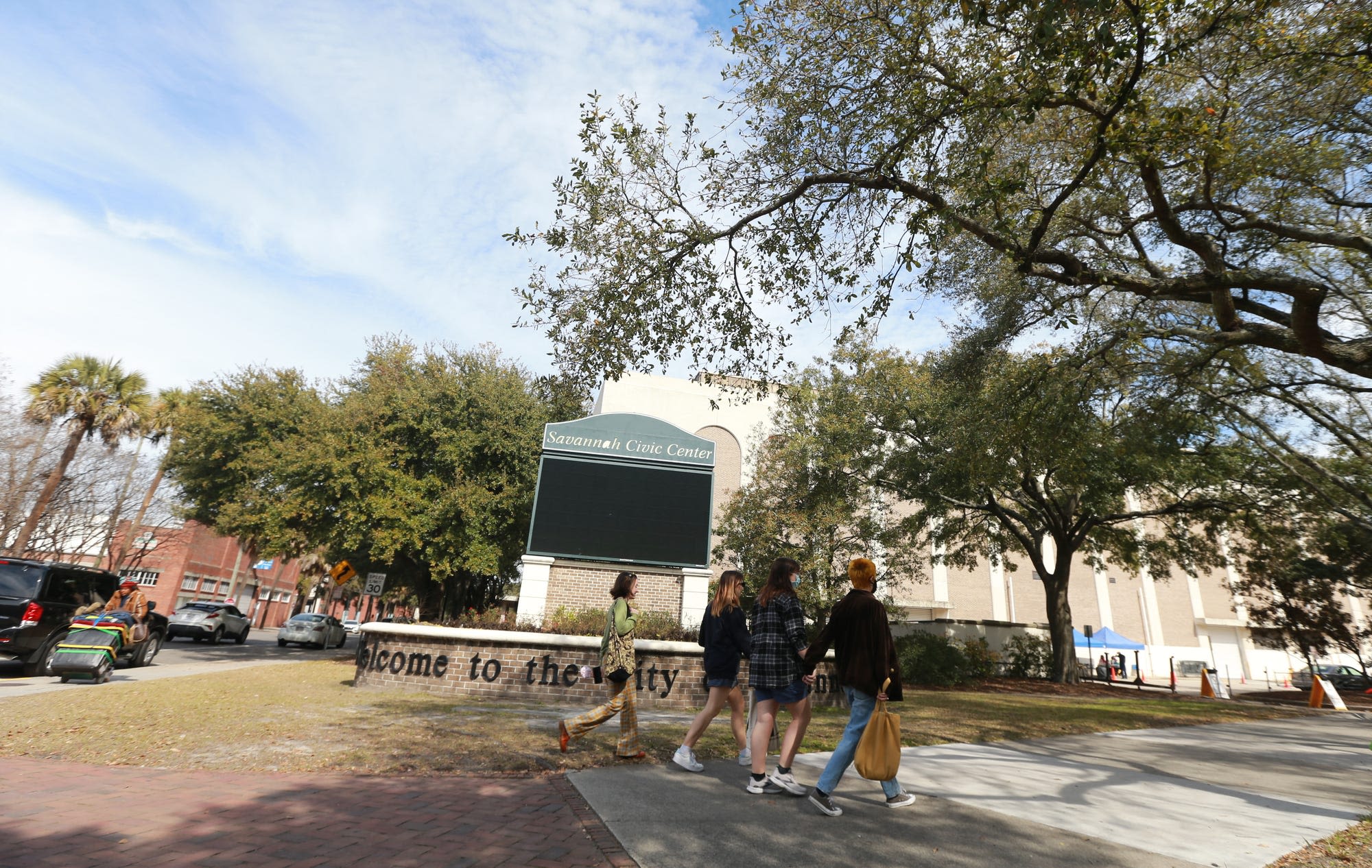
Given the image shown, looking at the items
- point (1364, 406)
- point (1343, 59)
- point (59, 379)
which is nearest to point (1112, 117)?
point (1343, 59)

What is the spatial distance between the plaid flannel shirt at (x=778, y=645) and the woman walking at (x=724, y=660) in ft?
1.15

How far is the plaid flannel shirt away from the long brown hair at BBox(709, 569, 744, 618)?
464 millimetres

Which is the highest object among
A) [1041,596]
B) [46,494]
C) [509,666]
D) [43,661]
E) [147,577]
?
[1041,596]

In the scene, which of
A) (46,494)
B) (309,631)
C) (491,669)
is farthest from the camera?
(309,631)

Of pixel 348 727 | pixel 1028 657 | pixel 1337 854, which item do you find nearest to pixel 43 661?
pixel 348 727

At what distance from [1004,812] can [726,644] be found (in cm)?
237

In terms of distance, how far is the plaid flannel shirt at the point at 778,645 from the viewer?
525 cm

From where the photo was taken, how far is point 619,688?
20.4 ft

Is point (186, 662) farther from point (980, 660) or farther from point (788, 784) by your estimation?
point (980, 660)

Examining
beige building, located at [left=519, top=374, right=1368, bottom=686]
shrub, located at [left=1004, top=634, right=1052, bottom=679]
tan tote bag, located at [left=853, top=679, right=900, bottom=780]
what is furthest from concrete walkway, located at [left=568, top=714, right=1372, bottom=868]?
beige building, located at [left=519, top=374, right=1368, bottom=686]

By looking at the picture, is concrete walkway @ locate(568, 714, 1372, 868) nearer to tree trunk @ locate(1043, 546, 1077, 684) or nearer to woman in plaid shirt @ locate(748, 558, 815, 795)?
woman in plaid shirt @ locate(748, 558, 815, 795)

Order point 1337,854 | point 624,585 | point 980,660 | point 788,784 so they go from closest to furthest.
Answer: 1. point 1337,854
2. point 788,784
3. point 624,585
4. point 980,660

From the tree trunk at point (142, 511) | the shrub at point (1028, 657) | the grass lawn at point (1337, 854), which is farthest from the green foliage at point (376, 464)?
the shrub at point (1028, 657)

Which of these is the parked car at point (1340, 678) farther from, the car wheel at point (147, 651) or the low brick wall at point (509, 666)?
the car wheel at point (147, 651)
